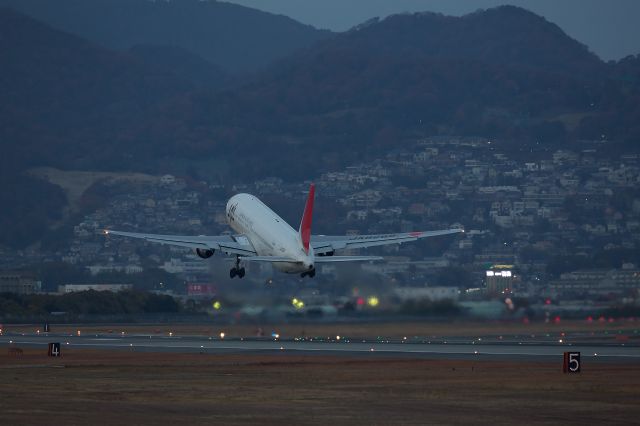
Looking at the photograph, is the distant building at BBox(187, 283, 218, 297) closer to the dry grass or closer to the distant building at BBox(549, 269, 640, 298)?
the distant building at BBox(549, 269, 640, 298)

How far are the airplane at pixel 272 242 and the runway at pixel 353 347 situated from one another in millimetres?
4832

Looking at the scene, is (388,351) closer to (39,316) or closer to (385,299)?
(385,299)

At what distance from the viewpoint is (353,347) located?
81938 millimetres

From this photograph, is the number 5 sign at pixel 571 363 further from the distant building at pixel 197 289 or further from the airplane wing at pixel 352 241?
the distant building at pixel 197 289

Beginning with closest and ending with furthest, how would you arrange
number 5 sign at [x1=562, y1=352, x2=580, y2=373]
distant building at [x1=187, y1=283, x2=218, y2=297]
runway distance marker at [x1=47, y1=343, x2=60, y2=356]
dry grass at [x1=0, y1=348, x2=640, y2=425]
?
1. dry grass at [x1=0, y1=348, x2=640, y2=425]
2. number 5 sign at [x1=562, y1=352, x2=580, y2=373]
3. runway distance marker at [x1=47, y1=343, x2=60, y2=356]
4. distant building at [x1=187, y1=283, x2=218, y2=297]

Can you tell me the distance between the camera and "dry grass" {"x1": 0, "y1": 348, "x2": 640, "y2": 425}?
48.2 m

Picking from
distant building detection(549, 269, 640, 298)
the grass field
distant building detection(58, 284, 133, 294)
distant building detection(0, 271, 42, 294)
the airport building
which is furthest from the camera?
distant building detection(0, 271, 42, 294)

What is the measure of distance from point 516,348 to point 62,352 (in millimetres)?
22334

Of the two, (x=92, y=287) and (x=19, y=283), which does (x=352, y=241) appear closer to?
(x=92, y=287)

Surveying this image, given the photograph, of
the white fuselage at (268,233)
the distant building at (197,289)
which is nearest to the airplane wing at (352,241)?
the white fuselage at (268,233)

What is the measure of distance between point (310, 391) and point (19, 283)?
115m

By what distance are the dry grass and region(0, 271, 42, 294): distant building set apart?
92527 mm

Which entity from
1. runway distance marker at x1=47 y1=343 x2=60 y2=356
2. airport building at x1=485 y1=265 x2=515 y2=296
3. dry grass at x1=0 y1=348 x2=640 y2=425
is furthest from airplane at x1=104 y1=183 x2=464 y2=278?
dry grass at x1=0 y1=348 x2=640 y2=425

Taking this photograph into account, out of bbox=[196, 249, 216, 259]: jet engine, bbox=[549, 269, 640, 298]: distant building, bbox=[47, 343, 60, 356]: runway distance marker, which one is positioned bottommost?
bbox=[47, 343, 60, 356]: runway distance marker
